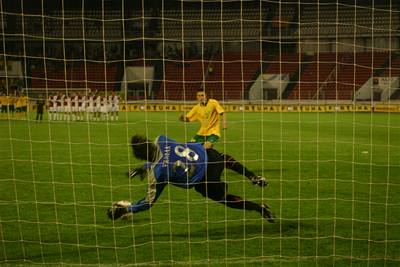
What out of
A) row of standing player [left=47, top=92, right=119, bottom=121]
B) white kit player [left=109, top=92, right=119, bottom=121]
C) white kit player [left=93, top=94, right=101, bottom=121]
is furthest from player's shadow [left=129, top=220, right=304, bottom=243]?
white kit player [left=109, top=92, right=119, bottom=121]


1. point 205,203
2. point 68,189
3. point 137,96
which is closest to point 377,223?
point 205,203

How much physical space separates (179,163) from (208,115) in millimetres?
4460

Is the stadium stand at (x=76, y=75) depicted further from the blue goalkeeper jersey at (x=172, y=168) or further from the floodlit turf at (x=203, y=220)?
the blue goalkeeper jersey at (x=172, y=168)

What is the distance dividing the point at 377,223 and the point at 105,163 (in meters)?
7.70

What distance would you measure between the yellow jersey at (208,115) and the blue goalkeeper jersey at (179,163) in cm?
407

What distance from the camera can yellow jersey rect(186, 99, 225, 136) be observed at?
10.7 meters

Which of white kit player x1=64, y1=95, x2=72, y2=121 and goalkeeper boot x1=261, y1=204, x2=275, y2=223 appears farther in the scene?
white kit player x1=64, y1=95, x2=72, y2=121

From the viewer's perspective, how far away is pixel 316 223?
763 centimetres

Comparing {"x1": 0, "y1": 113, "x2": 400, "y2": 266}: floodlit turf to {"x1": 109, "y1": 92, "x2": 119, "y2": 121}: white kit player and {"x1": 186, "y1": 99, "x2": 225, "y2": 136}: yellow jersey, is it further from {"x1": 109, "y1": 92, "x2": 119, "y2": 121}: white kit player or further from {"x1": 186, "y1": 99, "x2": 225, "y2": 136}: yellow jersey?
{"x1": 109, "y1": 92, "x2": 119, "y2": 121}: white kit player

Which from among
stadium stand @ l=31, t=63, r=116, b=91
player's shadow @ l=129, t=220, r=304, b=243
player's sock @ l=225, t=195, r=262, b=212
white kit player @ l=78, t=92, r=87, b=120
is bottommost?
white kit player @ l=78, t=92, r=87, b=120

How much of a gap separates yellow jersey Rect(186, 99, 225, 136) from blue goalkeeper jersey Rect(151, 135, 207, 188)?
160 inches

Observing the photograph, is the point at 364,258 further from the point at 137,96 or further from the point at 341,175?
the point at 137,96

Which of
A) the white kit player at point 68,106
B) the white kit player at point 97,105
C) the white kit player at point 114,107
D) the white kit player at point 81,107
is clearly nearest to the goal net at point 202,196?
the white kit player at point 68,106

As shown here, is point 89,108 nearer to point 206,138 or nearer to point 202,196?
point 206,138
